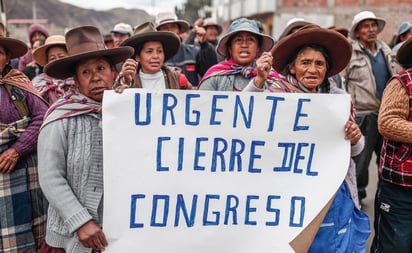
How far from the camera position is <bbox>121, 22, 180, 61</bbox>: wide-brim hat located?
11.9 feet

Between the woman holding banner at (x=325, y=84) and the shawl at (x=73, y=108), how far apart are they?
31.6 inches

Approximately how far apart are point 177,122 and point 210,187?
0.35 meters

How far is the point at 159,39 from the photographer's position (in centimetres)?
371

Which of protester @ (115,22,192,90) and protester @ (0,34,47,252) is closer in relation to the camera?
protester @ (0,34,47,252)

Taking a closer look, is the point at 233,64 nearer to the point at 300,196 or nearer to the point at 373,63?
the point at 300,196

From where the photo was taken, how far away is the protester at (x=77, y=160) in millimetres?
2133

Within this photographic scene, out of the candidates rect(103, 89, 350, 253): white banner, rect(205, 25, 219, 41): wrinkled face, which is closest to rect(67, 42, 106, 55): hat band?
rect(103, 89, 350, 253): white banner

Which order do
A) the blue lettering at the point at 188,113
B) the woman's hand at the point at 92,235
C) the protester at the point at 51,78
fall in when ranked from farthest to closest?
the protester at the point at 51,78, the blue lettering at the point at 188,113, the woman's hand at the point at 92,235

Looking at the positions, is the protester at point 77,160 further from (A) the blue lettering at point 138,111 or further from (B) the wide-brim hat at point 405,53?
(B) the wide-brim hat at point 405,53

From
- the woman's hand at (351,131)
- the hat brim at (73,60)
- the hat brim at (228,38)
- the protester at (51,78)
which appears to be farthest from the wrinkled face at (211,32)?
the woman's hand at (351,131)

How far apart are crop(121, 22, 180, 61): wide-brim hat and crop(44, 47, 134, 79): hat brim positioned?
3.71 feet

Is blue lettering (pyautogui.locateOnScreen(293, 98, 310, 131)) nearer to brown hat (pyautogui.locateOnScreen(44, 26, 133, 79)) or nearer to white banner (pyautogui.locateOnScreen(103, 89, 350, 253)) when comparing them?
white banner (pyautogui.locateOnScreen(103, 89, 350, 253))

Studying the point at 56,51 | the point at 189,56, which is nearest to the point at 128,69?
the point at 56,51

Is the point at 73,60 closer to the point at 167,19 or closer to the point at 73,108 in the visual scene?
the point at 73,108
